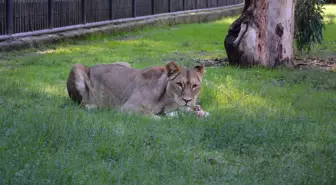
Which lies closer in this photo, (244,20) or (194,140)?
(194,140)

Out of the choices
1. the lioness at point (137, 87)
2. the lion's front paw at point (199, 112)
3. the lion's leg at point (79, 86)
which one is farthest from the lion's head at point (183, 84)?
the lion's leg at point (79, 86)

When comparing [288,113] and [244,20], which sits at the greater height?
[244,20]

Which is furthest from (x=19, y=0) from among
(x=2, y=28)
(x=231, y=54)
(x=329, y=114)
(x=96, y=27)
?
(x=329, y=114)

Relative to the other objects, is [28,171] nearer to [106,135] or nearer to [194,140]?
[106,135]

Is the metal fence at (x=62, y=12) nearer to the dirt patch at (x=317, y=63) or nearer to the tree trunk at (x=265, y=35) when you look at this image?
the tree trunk at (x=265, y=35)

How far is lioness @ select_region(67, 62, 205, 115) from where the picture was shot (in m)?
9.43

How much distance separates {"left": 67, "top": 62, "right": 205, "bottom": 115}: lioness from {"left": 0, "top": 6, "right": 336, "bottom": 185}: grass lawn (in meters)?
0.32

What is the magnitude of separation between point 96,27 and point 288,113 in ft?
41.5

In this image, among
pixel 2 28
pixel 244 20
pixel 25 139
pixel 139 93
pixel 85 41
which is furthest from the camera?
pixel 85 41

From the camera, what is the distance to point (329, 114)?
10258 mm

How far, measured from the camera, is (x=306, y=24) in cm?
1850

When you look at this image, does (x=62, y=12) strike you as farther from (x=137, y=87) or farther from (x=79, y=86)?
(x=137, y=87)

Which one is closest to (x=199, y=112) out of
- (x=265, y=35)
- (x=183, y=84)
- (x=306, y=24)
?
(x=183, y=84)

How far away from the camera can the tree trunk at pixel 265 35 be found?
1518 cm
